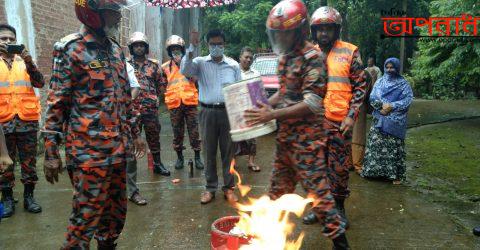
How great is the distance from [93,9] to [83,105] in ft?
2.27

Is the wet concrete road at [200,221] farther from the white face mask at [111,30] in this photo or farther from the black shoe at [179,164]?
the white face mask at [111,30]

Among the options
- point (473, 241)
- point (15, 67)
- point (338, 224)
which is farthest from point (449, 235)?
point (15, 67)

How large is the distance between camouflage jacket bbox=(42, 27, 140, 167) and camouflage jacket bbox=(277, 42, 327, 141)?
1386mm

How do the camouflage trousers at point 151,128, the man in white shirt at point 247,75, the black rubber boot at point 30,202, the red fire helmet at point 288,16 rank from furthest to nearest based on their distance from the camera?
the man in white shirt at point 247,75, the camouflage trousers at point 151,128, the black rubber boot at point 30,202, the red fire helmet at point 288,16

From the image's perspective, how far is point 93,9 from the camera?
2.84 m

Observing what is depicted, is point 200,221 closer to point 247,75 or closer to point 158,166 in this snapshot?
point 158,166

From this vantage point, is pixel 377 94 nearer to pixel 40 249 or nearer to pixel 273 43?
pixel 273 43

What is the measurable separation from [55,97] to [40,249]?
1.86 metres

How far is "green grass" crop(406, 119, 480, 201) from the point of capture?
590 centimetres

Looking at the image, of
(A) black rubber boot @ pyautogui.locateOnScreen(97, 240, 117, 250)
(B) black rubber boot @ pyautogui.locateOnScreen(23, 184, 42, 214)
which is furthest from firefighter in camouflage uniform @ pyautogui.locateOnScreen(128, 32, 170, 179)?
(A) black rubber boot @ pyautogui.locateOnScreen(97, 240, 117, 250)

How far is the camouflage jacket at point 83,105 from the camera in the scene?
284 cm

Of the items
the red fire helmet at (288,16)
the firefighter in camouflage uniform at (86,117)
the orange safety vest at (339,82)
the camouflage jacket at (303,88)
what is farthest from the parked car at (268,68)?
the firefighter in camouflage uniform at (86,117)

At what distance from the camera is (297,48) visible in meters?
3.29

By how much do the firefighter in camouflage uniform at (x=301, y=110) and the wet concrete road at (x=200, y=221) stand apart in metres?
0.89
